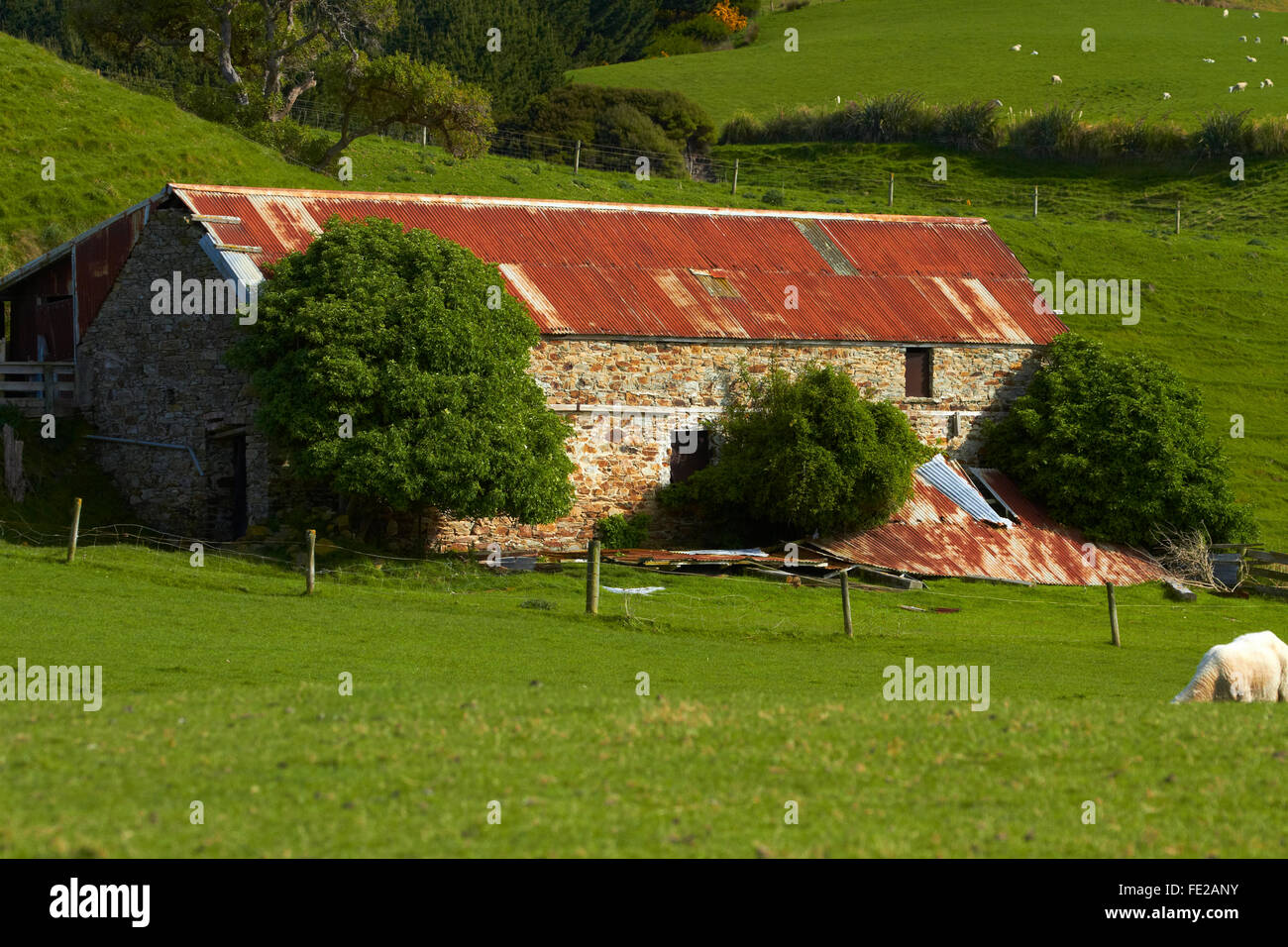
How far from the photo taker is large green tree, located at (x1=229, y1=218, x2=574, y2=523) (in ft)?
106

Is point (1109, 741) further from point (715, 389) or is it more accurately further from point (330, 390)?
point (715, 389)

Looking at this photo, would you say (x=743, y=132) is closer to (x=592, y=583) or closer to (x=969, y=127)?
(x=969, y=127)

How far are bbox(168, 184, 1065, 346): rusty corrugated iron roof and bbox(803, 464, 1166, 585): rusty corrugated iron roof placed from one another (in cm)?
542

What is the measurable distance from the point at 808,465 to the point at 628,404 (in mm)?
5172

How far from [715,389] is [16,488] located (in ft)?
56.0

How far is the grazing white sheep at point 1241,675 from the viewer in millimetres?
18812

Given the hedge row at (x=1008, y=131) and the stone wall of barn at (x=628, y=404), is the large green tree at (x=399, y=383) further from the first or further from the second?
the hedge row at (x=1008, y=131)

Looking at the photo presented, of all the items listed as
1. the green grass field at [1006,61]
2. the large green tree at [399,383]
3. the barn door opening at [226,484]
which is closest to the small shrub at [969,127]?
the green grass field at [1006,61]

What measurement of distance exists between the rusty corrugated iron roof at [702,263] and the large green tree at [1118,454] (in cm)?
242

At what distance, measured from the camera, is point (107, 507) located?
37.6 meters

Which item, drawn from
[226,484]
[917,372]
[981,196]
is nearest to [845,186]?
[981,196]

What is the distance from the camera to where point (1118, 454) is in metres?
41.5

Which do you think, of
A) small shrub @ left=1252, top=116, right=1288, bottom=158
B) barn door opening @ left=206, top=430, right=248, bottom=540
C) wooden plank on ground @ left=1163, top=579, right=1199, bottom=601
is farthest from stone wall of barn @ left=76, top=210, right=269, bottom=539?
small shrub @ left=1252, top=116, right=1288, bottom=158
